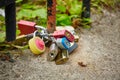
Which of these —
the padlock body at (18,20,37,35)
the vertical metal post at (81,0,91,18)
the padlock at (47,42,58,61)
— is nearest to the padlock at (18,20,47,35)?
the padlock body at (18,20,37,35)

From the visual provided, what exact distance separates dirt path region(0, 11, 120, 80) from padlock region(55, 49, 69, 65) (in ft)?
0.12

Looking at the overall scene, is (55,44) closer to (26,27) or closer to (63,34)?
(63,34)

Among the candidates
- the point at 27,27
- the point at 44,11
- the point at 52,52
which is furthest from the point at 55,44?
the point at 44,11

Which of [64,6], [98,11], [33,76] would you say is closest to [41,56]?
[33,76]

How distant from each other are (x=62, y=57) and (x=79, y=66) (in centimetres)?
17

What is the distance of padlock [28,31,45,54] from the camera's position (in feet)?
8.86

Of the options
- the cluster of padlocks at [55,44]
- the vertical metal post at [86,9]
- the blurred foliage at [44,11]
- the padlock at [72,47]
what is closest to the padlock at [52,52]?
the cluster of padlocks at [55,44]

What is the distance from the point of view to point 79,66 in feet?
8.73

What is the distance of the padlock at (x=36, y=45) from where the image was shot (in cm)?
270

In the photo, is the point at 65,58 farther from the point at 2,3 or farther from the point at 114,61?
the point at 2,3

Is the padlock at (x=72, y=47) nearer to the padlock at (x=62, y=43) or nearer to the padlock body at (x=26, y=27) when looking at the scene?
the padlock at (x=62, y=43)

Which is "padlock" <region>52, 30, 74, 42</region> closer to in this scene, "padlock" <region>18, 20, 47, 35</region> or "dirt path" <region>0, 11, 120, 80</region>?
"dirt path" <region>0, 11, 120, 80</region>

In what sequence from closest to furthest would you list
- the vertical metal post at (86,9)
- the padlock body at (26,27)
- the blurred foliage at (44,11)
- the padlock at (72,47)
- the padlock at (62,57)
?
the padlock at (62,57) → the padlock at (72,47) → the padlock body at (26,27) → the blurred foliage at (44,11) → the vertical metal post at (86,9)

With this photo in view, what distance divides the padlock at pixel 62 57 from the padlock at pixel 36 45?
17 cm
